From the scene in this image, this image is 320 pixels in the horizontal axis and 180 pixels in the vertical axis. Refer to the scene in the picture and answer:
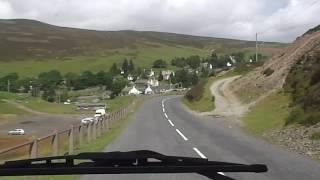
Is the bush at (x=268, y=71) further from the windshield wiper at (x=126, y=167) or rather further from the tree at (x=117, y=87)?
the tree at (x=117, y=87)

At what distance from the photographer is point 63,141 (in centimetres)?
2078

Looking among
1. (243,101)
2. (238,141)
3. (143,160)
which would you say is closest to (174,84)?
(243,101)

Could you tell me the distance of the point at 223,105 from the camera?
5875cm

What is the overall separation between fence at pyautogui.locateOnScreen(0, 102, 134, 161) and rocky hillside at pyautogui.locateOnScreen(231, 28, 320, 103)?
25356mm

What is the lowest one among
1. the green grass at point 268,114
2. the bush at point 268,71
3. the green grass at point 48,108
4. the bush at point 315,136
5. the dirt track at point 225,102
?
the green grass at point 48,108

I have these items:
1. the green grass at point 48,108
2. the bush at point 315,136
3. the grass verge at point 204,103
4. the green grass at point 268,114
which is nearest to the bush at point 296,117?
the green grass at point 268,114

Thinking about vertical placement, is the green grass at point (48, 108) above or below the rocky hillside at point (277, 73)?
below

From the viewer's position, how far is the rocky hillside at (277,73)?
54594 millimetres

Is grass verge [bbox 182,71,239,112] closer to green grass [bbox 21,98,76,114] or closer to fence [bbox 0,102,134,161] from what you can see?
fence [bbox 0,102,134,161]

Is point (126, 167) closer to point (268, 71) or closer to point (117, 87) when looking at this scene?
point (268, 71)

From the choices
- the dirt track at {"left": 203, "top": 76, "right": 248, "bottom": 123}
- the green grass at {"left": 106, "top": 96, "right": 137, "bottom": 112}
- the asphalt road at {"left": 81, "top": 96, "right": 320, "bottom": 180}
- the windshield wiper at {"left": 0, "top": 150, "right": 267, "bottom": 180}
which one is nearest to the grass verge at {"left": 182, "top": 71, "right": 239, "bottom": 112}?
the dirt track at {"left": 203, "top": 76, "right": 248, "bottom": 123}

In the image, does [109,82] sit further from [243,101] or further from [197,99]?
[243,101]

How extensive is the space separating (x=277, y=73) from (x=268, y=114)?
19190mm

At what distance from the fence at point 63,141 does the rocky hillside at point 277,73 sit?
25.4 metres
